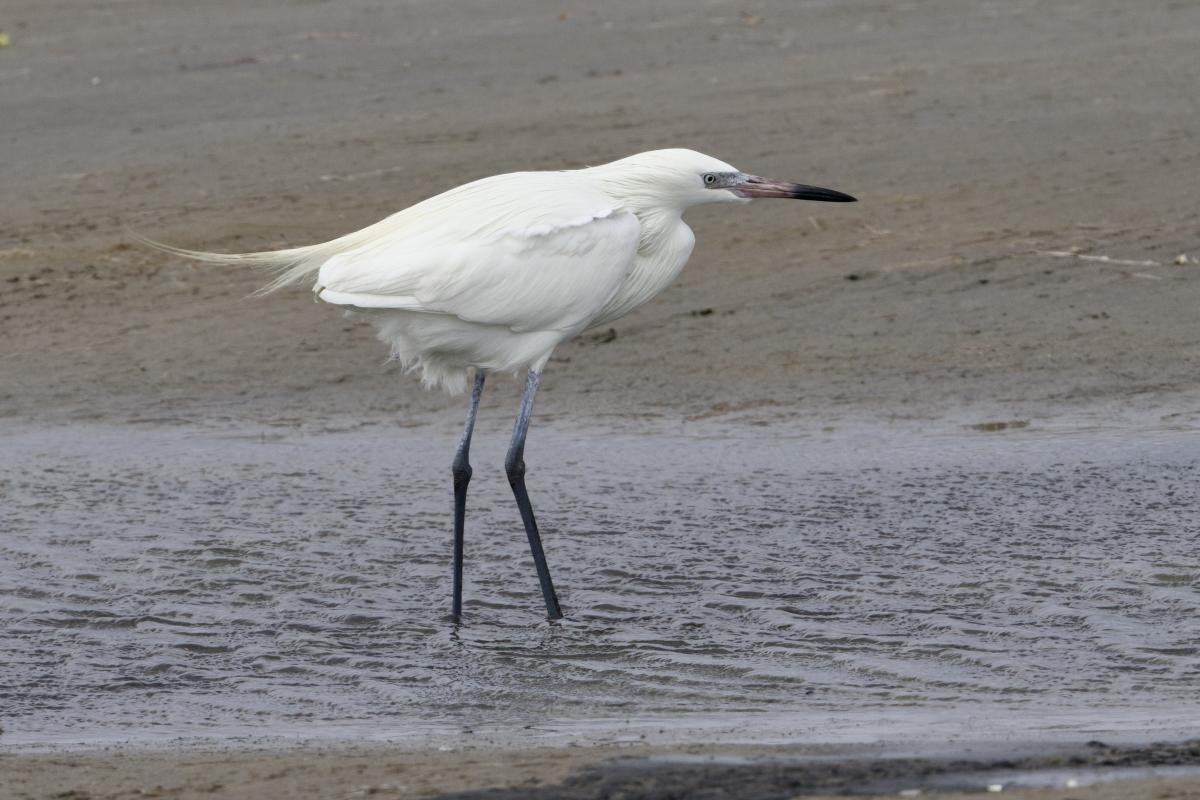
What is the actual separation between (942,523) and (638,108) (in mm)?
6322

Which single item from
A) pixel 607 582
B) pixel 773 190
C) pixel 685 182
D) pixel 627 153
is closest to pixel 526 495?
pixel 607 582

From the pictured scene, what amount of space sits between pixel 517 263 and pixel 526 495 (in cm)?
81

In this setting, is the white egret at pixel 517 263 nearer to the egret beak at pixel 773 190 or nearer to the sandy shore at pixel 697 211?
the egret beak at pixel 773 190

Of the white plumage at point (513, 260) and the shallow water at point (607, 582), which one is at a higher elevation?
the white plumage at point (513, 260)

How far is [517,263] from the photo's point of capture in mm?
5973

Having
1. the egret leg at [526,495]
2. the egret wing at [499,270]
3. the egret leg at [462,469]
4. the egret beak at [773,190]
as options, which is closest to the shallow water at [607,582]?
the egret leg at [526,495]

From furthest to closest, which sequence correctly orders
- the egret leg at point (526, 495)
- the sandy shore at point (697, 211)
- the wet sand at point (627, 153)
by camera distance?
the sandy shore at point (697, 211), the wet sand at point (627, 153), the egret leg at point (526, 495)

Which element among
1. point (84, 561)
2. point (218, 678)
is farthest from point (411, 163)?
point (218, 678)

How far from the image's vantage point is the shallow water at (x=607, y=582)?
512 cm

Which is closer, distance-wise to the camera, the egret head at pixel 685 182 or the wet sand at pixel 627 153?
the egret head at pixel 685 182

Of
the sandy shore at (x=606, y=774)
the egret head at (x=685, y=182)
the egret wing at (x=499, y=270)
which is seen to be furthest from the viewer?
the egret head at (x=685, y=182)

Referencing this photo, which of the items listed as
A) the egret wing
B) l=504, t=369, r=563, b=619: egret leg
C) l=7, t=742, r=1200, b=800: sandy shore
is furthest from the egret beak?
l=7, t=742, r=1200, b=800: sandy shore

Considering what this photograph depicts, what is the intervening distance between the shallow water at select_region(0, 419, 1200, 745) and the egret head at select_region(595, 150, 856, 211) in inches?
48.4

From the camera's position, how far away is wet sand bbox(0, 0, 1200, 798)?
862cm
